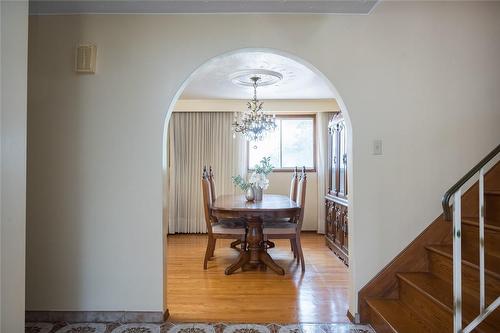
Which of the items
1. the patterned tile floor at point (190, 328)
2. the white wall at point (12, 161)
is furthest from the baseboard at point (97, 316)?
the white wall at point (12, 161)

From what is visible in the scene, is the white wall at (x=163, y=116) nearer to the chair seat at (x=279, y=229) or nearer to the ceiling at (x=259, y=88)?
the ceiling at (x=259, y=88)

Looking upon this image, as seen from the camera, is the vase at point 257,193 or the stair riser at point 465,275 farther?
the vase at point 257,193

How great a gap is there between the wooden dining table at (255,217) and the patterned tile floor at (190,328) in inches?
45.5

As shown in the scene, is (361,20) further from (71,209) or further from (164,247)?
(71,209)

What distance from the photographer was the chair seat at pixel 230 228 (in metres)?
3.68

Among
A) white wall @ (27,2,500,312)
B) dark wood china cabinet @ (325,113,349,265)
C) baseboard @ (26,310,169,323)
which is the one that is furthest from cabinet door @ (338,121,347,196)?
baseboard @ (26,310,169,323)

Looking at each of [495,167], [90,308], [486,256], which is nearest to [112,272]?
[90,308]

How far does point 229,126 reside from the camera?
224 inches

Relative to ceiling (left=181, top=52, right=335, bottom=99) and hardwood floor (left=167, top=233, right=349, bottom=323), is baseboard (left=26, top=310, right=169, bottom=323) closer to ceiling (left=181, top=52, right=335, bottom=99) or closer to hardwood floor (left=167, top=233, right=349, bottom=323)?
hardwood floor (left=167, top=233, right=349, bottom=323)

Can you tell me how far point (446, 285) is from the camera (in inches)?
82.5

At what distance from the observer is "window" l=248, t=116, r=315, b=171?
5.89 m

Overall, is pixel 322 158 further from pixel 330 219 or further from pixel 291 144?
pixel 330 219

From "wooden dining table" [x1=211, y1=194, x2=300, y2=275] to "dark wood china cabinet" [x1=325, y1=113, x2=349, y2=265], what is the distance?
0.81m

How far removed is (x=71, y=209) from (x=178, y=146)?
3446mm
